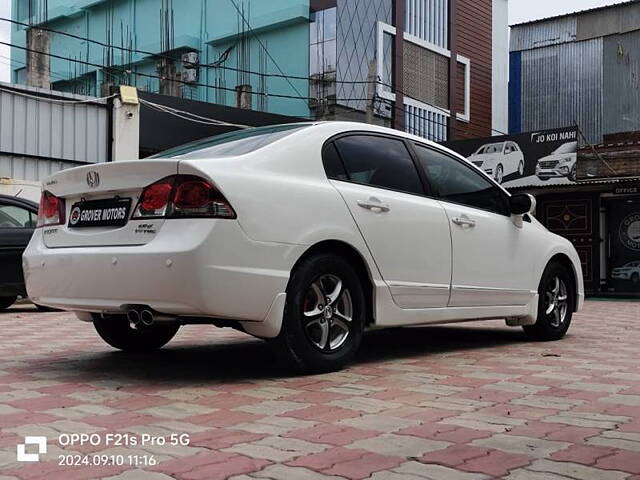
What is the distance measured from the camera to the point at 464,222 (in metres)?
5.54

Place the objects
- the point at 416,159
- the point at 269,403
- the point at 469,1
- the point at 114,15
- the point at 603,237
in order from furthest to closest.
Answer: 1. the point at 114,15
2. the point at 469,1
3. the point at 603,237
4. the point at 416,159
5. the point at 269,403

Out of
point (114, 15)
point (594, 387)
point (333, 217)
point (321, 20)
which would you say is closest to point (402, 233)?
point (333, 217)

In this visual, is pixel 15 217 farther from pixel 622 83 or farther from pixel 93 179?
pixel 622 83

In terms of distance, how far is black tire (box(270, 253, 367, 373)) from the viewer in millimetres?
4258

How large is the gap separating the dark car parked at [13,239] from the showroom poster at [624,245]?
499 inches

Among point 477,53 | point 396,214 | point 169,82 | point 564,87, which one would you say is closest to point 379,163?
point 396,214

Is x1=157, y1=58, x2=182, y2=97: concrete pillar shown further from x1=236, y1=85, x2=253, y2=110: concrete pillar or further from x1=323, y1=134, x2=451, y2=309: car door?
x1=323, y1=134, x2=451, y2=309: car door

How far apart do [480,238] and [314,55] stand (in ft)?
88.7

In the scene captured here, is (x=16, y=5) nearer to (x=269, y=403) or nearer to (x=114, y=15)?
(x=114, y=15)

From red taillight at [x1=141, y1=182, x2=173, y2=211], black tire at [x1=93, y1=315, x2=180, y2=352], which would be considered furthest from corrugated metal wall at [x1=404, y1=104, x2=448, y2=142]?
red taillight at [x1=141, y1=182, x2=173, y2=211]

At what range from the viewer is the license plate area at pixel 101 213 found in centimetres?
427

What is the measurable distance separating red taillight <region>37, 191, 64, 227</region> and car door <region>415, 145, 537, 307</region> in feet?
8.24

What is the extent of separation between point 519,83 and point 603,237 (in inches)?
710

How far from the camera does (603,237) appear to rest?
17.0m
